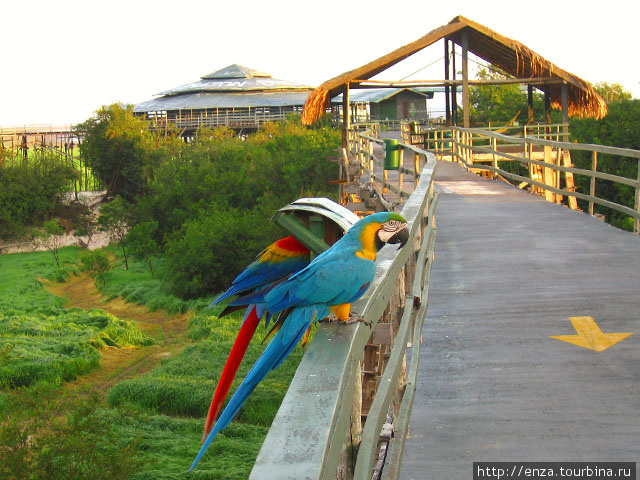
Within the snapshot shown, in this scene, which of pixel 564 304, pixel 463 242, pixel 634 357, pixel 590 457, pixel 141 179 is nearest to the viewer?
pixel 590 457

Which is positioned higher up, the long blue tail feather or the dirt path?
the long blue tail feather

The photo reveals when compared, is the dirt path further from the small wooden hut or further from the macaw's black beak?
the small wooden hut

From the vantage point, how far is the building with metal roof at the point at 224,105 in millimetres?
66062

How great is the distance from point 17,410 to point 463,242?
932 centimetres

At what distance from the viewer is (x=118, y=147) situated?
55281 mm

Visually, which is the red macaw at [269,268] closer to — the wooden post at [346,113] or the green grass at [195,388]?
the green grass at [195,388]

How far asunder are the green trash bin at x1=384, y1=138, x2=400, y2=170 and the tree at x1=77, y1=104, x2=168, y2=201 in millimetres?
43085

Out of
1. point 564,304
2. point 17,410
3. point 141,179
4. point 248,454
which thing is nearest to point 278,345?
point 564,304

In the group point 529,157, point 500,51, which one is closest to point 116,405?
point 529,157

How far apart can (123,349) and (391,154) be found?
549 inches

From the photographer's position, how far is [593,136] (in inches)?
1230

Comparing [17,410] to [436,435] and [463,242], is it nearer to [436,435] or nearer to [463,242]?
[463,242]

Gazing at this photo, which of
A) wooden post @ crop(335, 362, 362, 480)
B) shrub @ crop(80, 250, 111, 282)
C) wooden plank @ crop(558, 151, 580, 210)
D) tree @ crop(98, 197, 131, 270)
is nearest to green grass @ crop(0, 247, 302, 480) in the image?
shrub @ crop(80, 250, 111, 282)

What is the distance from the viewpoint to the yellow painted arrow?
5.46 meters
